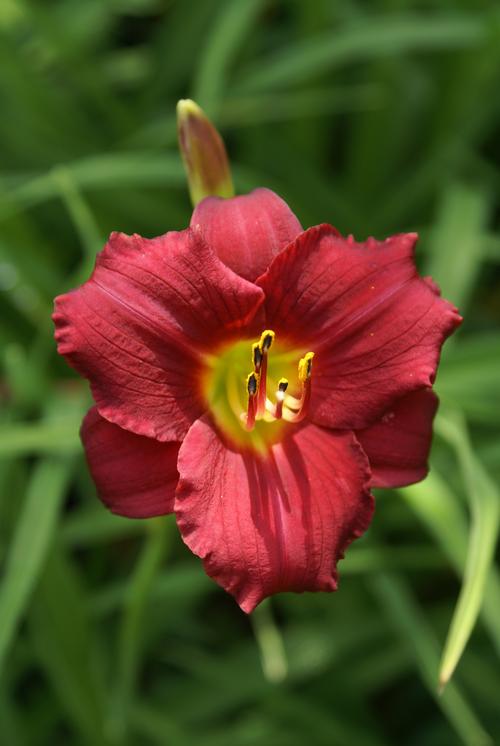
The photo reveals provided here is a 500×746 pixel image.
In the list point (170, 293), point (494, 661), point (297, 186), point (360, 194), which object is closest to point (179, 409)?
point (170, 293)

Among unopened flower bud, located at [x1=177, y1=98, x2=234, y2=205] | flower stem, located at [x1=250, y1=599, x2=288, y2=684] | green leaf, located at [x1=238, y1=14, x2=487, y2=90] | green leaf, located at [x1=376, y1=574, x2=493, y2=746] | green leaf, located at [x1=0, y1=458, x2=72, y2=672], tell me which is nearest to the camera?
unopened flower bud, located at [x1=177, y1=98, x2=234, y2=205]

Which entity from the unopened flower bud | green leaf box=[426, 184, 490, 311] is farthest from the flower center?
green leaf box=[426, 184, 490, 311]

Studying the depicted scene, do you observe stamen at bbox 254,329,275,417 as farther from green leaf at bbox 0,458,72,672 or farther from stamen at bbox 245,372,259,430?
green leaf at bbox 0,458,72,672

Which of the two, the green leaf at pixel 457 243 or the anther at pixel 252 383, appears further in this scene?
the green leaf at pixel 457 243

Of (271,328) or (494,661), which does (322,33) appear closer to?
(271,328)

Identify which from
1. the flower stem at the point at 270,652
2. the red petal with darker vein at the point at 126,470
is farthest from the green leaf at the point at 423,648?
the red petal with darker vein at the point at 126,470

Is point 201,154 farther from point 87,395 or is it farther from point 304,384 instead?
point 87,395

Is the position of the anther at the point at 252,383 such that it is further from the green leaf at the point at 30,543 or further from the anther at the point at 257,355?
the green leaf at the point at 30,543

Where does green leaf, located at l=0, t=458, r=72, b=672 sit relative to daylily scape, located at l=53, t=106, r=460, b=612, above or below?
below
